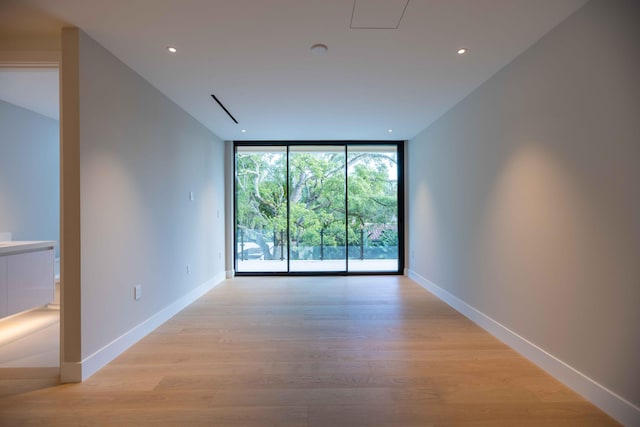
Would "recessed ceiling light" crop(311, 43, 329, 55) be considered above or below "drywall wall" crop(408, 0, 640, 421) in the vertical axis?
above

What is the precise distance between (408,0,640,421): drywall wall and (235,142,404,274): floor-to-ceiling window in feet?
7.15

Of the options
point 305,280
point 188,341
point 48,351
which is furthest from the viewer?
point 305,280

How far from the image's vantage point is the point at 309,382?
6.33 feet

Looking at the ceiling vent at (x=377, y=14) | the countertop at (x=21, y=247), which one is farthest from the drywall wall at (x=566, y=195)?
the countertop at (x=21, y=247)

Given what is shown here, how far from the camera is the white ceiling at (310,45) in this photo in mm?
1781

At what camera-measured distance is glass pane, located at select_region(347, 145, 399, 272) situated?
5.28 meters

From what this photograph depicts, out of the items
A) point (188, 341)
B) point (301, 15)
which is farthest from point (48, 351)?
point (301, 15)

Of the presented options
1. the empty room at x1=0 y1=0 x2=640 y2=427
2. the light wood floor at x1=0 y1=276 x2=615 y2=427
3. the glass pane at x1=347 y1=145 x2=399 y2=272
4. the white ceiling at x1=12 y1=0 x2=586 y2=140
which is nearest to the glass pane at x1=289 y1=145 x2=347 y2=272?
the glass pane at x1=347 y1=145 x2=399 y2=272

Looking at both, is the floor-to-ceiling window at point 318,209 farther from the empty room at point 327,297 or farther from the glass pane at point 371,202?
the empty room at point 327,297

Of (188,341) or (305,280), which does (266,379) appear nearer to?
(188,341)

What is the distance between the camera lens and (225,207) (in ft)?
17.0

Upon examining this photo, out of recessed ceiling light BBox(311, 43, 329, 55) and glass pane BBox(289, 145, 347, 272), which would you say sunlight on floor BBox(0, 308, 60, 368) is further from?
glass pane BBox(289, 145, 347, 272)

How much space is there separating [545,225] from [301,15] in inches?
93.0

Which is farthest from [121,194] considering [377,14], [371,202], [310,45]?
[371,202]
